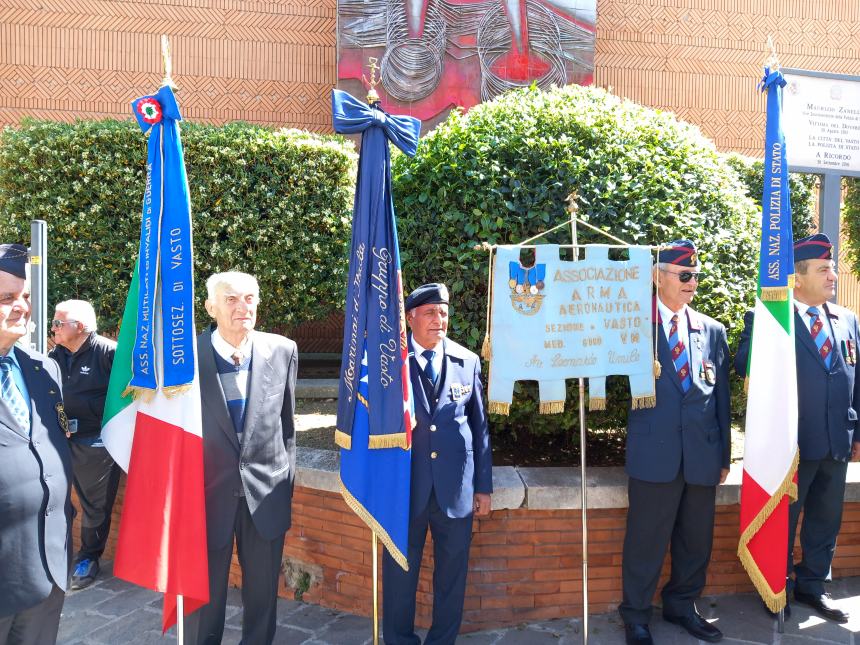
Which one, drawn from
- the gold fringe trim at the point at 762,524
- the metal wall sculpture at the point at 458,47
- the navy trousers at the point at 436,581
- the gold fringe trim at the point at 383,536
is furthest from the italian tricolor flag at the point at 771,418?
the metal wall sculpture at the point at 458,47

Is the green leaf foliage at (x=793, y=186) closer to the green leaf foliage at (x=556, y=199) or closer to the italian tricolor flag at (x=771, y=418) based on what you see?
the green leaf foliage at (x=556, y=199)

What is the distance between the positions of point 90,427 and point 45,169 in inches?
111

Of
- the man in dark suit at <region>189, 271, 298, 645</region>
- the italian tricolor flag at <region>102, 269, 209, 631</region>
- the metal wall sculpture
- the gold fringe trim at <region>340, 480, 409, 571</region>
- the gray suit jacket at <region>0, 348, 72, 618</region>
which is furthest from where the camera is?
the metal wall sculpture

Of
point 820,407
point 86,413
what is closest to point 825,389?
point 820,407

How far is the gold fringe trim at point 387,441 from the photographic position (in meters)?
3.31

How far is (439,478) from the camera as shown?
3.42 m

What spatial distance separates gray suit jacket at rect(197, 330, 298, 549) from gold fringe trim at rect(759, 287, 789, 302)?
2.66 metres

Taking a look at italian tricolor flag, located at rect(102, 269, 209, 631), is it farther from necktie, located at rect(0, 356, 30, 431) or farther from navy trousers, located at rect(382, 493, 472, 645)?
navy trousers, located at rect(382, 493, 472, 645)

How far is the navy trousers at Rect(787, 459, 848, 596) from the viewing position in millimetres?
4008

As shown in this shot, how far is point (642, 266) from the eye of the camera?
12.0 ft

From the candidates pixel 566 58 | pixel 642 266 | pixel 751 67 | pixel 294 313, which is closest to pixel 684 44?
pixel 751 67

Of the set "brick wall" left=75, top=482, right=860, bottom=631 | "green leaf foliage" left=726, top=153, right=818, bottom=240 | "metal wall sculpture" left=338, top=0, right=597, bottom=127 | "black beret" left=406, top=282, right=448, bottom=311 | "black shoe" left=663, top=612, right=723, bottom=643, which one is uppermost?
"metal wall sculpture" left=338, top=0, right=597, bottom=127

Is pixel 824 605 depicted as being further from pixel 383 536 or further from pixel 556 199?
pixel 556 199

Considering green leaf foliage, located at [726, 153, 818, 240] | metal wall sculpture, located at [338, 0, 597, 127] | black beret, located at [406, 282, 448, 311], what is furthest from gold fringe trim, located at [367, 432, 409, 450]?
metal wall sculpture, located at [338, 0, 597, 127]
